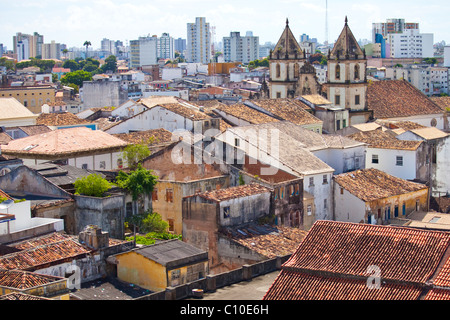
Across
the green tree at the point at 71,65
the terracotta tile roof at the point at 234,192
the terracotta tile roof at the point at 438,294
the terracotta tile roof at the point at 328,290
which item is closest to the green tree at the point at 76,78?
the green tree at the point at 71,65

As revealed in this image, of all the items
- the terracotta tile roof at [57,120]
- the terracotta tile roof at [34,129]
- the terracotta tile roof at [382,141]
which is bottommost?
the terracotta tile roof at [382,141]

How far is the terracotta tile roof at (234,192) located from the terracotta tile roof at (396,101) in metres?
31.1

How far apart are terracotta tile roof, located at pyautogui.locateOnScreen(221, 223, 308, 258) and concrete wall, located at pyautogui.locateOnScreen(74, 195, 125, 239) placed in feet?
15.2

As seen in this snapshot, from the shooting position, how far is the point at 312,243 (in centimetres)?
2523

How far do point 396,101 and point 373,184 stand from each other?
88.4 feet

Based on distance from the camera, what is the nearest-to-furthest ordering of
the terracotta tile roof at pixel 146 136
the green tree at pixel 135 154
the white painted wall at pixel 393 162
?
the green tree at pixel 135 154 < the terracotta tile roof at pixel 146 136 < the white painted wall at pixel 393 162

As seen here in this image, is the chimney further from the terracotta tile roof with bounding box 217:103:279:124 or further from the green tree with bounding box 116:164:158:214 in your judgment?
the terracotta tile roof with bounding box 217:103:279:124

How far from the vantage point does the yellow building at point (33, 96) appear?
8662 centimetres

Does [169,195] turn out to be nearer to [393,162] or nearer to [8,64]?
[393,162]

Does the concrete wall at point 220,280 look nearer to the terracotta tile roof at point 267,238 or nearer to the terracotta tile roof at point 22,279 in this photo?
the terracotta tile roof at point 267,238

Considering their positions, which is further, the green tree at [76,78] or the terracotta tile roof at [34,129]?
the green tree at [76,78]

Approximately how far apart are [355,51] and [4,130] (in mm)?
28998

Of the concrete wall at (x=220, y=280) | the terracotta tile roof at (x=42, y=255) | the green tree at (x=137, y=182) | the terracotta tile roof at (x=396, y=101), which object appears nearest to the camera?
the concrete wall at (x=220, y=280)

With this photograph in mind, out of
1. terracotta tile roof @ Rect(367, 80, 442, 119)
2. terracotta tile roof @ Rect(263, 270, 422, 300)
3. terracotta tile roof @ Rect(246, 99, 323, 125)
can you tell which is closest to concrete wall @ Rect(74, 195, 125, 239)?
terracotta tile roof @ Rect(263, 270, 422, 300)
